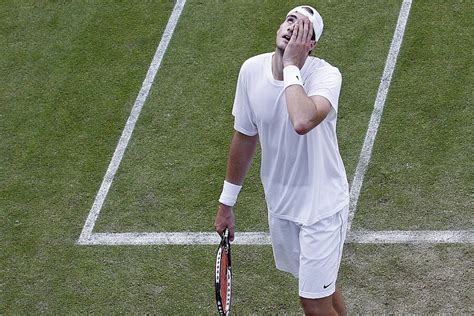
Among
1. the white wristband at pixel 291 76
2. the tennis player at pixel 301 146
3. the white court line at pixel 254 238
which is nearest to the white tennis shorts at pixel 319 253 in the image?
the tennis player at pixel 301 146

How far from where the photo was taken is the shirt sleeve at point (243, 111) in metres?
6.00

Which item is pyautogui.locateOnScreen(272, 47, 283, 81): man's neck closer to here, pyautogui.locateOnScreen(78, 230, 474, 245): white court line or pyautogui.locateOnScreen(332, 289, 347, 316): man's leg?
pyautogui.locateOnScreen(332, 289, 347, 316): man's leg

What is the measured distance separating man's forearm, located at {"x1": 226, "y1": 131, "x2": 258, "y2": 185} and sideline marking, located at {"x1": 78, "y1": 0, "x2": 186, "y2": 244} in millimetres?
2347

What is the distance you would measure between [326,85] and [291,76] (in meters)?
0.30

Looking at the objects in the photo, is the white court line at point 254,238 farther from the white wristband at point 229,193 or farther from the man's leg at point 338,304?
the white wristband at point 229,193

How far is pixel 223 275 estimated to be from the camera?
6328 millimetres

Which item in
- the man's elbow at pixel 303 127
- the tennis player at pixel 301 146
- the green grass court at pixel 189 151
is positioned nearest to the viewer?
the man's elbow at pixel 303 127

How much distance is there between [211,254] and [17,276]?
1.67m

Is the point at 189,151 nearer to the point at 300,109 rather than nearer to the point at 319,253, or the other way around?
the point at 319,253

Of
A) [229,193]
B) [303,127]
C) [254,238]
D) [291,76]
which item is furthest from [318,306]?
[254,238]

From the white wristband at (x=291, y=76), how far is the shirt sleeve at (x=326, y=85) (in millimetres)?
211

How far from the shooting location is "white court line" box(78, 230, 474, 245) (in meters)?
7.72

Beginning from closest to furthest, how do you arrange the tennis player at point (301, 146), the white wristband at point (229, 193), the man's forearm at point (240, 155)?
the tennis player at point (301, 146) → the man's forearm at point (240, 155) → the white wristband at point (229, 193)

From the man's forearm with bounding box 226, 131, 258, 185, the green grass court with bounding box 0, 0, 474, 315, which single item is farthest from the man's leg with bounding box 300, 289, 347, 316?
the green grass court with bounding box 0, 0, 474, 315
